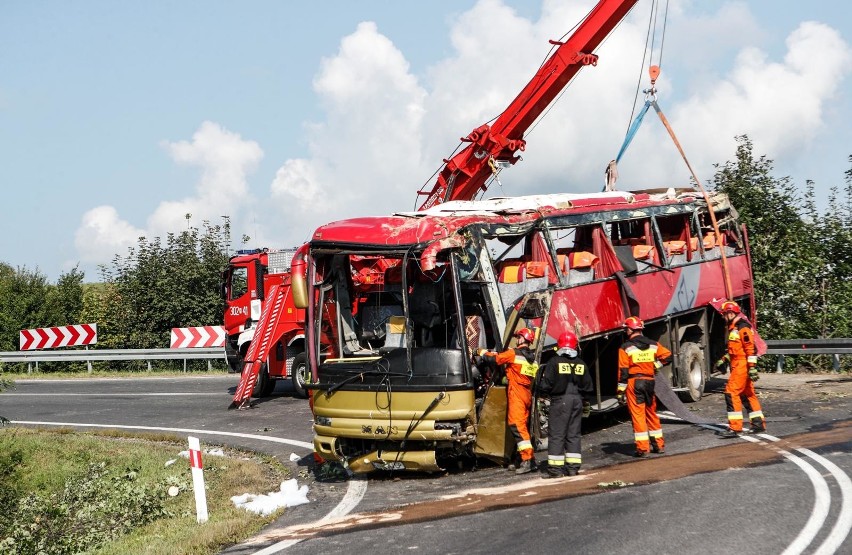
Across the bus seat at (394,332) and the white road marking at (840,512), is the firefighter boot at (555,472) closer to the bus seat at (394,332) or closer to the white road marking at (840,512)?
the bus seat at (394,332)

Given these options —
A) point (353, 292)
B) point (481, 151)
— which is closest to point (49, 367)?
point (481, 151)

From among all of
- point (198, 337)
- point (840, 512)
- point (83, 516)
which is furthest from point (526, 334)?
point (198, 337)

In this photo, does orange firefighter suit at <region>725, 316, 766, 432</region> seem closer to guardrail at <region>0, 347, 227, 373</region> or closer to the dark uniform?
the dark uniform

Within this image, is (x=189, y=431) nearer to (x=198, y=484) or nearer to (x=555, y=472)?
(x=198, y=484)

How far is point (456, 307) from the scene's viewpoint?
10164mm

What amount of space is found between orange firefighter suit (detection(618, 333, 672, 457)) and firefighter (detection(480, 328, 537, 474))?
1.36 meters

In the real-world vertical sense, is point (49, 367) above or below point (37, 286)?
below

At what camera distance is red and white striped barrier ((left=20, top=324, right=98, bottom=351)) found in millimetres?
30531

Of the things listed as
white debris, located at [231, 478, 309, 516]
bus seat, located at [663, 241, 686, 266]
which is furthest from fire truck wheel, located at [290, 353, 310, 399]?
white debris, located at [231, 478, 309, 516]

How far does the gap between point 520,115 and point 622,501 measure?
9.69 m

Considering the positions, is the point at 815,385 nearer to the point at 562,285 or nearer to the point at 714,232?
the point at 714,232

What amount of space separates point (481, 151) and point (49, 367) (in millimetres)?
19963

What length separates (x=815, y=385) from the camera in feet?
54.9

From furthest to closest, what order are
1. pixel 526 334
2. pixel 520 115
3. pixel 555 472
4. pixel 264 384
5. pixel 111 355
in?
pixel 111 355, pixel 264 384, pixel 520 115, pixel 526 334, pixel 555 472
